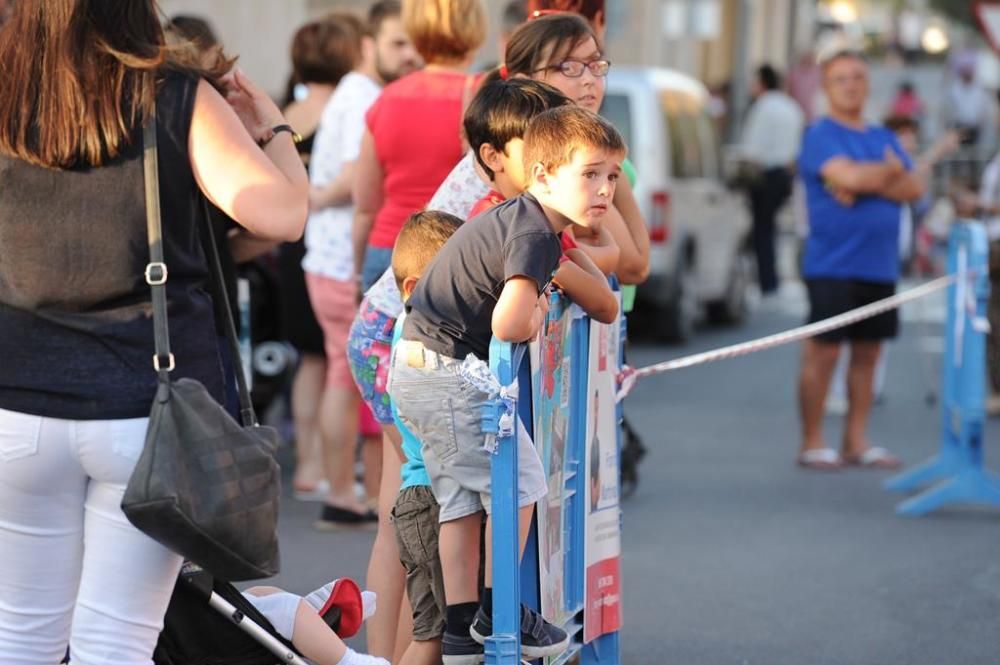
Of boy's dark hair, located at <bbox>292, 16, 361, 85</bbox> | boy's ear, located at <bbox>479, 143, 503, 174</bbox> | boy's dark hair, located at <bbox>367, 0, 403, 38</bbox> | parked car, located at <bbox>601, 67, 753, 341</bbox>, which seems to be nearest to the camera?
boy's ear, located at <bbox>479, 143, 503, 174</bbox>

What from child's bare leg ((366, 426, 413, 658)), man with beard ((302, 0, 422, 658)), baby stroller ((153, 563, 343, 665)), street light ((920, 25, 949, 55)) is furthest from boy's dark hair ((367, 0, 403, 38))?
street light ((920, 25, 949, 55))

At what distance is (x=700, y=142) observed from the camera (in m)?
15.4

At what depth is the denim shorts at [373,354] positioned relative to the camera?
4.95 m

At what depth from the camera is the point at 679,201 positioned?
14.1 meters

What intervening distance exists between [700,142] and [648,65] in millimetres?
15668

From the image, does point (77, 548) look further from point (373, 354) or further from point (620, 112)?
point (620, 112)

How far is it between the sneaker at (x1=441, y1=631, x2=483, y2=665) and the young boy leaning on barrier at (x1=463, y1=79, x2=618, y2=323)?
0.86 m

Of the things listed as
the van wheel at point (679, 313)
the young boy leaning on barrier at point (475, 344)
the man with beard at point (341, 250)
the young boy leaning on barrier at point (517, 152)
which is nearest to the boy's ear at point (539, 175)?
the young boy leaning on barrier at point (475, 344)

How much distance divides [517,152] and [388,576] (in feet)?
4.04

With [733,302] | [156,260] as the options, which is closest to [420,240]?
[156,260]

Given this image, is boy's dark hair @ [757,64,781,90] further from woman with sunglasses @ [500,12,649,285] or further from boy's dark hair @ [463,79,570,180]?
boy's dark hair @ [463,79,570,180]

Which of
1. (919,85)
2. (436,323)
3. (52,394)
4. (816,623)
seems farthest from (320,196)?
(919,85)

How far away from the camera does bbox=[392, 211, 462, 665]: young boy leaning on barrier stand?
4398mm

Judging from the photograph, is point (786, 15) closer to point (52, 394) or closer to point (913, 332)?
point (913, 332)
